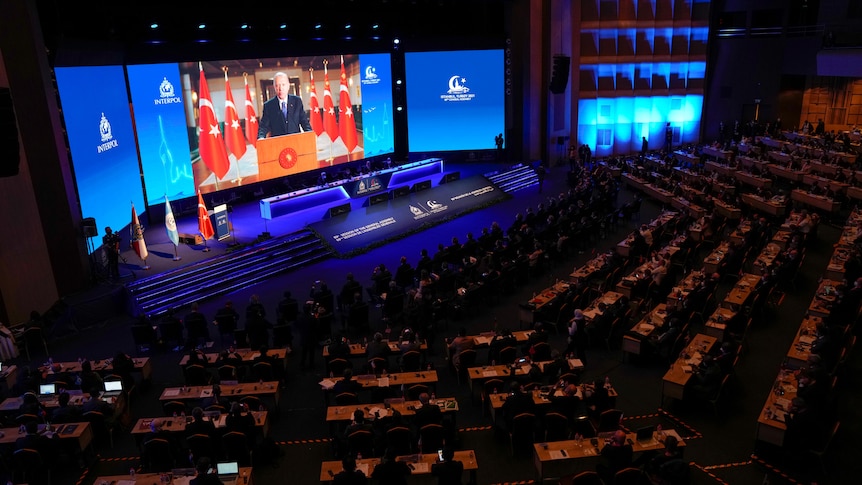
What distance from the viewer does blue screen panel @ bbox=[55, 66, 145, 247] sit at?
55.7ft

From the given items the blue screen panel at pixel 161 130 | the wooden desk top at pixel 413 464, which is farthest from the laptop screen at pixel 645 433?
the blue screen panel at pixel 161 130

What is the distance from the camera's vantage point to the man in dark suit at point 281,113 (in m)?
24.7

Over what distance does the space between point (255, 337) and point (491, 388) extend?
559 cm

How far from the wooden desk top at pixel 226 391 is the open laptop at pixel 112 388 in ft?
2.70

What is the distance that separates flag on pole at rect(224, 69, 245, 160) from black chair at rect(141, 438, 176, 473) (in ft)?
51.3

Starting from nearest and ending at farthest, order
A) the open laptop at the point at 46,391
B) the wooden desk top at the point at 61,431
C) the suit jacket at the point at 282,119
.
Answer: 1. the wooden desk top at the point at 61,431
2. the open laptop at the point at 46,391
3. the suit jacket at the point at 282,119

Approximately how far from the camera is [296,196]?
2188 centimetres

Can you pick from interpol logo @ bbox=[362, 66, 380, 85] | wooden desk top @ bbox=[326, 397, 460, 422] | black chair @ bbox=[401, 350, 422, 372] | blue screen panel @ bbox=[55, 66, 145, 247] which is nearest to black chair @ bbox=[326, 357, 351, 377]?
black chair @ bbox=[401, 350, 422, 372]

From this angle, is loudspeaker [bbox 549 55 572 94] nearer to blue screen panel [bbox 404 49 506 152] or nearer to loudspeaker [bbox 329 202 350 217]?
blue screen panel [bbox 404 49 506 152]

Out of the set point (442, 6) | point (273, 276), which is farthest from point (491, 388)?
point (442, 6)

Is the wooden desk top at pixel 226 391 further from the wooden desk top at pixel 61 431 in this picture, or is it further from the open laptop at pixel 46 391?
the open laptop at pixel 46 391

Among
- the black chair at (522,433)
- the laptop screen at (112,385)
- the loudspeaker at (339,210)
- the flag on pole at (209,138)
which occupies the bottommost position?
the black chair at (522,433)

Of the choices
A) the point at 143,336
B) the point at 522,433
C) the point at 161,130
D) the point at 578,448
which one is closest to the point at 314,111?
the point at 161,130

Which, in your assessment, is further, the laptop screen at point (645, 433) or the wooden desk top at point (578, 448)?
the laptop screen at point (645, 433)
